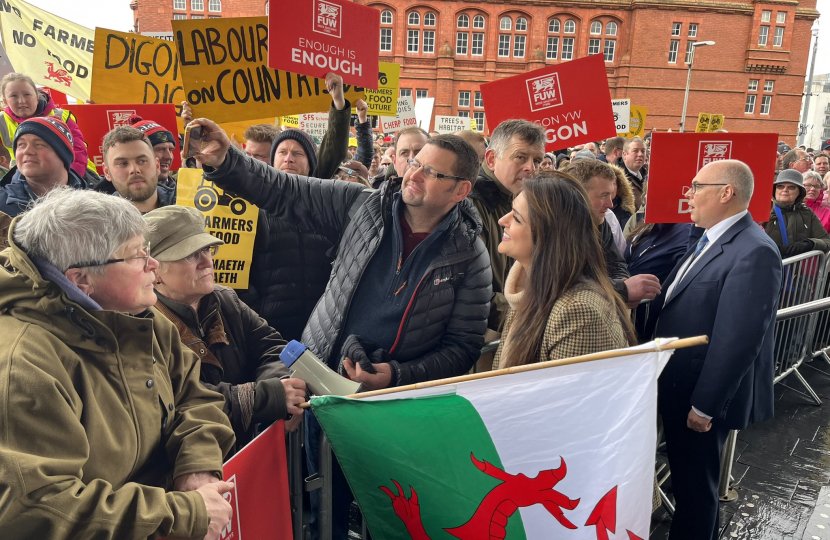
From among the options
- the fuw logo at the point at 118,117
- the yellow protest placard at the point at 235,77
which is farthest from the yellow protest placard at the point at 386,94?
the yellow protest placard at the point at 235,77

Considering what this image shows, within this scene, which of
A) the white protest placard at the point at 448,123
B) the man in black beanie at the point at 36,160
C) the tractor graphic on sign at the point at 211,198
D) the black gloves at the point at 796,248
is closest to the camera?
the man in black beanie at the point at 36,160

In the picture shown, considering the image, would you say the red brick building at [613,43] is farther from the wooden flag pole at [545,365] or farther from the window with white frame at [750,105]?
the wooden flag pole at [545,365]

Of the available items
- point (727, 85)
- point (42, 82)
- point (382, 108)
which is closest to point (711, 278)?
point (382, 108)

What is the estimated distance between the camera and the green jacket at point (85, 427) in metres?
1.26

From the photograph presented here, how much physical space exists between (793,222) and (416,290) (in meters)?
5.29

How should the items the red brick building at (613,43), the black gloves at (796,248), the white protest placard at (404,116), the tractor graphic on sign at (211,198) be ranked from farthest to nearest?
the red brick building at (613,43) → the white protest placard at (404,116) → the black gloves at (796,248) → the tractor graphic on sign at (211,198)

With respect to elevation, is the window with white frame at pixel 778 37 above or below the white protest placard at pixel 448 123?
above

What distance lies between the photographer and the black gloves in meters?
5.78

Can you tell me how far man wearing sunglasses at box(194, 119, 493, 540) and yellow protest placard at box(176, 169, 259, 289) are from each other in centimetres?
67

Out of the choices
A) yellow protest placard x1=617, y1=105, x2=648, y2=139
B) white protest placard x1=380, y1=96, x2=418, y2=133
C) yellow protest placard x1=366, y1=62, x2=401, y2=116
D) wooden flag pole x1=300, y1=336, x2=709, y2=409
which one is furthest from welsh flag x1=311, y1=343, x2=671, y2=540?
yellow protest placard x1=617, y1=105, x2=648, y2=139

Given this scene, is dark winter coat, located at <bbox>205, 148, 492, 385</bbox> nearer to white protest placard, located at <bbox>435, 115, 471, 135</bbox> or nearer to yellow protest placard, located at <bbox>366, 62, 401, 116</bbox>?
yellow protest placard, located at <bbox>366, 62, 401, 116</bbox>

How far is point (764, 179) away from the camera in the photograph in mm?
3600

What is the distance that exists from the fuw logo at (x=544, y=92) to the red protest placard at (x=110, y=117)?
3.04 meters

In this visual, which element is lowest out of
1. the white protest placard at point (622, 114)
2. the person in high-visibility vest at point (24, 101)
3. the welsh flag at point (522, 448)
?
the welsh flag at point (522, 448)
